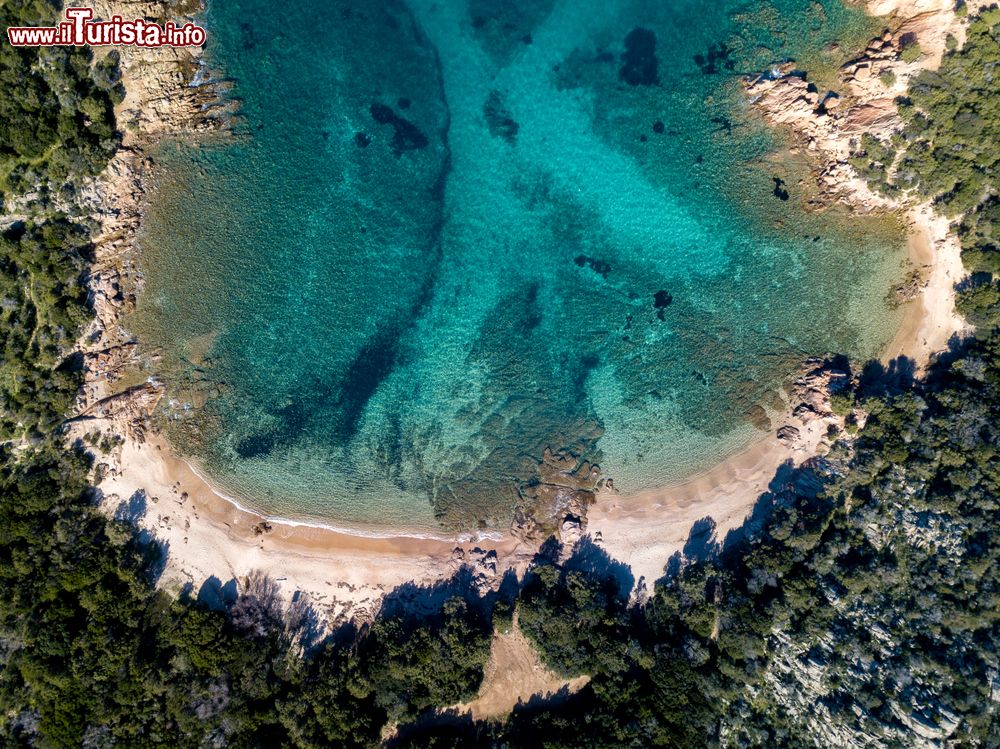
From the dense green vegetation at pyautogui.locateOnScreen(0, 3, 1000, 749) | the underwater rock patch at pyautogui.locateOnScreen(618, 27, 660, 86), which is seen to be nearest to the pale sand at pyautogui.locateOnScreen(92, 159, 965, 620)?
the dense green vegetation at pyautogui.locateOnScreen(0, 3, 1000, 749)

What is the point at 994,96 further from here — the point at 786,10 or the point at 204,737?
the point at 204,737

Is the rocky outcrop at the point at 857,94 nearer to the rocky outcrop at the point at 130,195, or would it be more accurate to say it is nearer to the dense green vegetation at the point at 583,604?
the dense green vegetation at the point at 583,604

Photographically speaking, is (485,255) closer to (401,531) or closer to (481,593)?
(401,531)

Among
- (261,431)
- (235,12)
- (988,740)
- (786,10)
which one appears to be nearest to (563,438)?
(261,431)

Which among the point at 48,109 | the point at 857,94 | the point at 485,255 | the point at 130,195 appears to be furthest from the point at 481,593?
the point at 48,109

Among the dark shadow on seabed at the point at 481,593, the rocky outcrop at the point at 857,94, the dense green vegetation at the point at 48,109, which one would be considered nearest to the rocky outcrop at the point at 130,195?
the dense green vegetation at the point at 48,109
